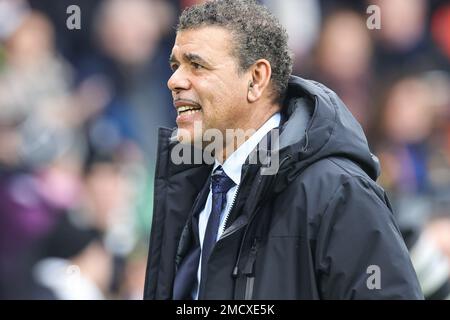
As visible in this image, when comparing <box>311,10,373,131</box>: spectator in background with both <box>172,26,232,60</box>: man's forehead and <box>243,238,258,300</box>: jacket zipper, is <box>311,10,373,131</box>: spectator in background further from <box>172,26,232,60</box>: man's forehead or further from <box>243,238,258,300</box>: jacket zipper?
<box>243,238,258,300</box>: jacket zipper

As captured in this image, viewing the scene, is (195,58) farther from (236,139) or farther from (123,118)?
(123,118)

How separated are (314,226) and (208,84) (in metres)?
0.64

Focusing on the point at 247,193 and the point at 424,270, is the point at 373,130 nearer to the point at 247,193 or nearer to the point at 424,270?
the point at 424,270

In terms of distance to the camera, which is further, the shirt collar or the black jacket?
the shirt collar

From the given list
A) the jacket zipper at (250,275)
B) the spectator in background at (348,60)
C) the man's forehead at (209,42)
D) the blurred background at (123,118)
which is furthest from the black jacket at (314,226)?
the spectator in background at (348,60)

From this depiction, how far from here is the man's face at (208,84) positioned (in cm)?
263

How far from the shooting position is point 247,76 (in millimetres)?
2672

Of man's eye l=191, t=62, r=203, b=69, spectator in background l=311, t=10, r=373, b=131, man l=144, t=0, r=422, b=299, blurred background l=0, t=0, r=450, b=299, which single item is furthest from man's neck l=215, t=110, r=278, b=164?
spectator in background l=311, t=10, r=373, b=131

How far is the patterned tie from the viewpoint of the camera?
2.52 metres

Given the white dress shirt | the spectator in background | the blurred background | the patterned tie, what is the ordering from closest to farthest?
the patterned tie, the white dress shirt, the blurred background, the spectator in background

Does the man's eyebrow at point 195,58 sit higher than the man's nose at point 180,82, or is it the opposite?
the man's eyebrow at point 195,58

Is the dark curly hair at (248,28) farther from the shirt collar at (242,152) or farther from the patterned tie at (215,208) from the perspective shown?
the patterned tie at (215,208)

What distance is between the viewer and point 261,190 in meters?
2.32

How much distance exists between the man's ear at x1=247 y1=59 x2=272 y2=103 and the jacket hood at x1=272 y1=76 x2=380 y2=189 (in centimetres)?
20
